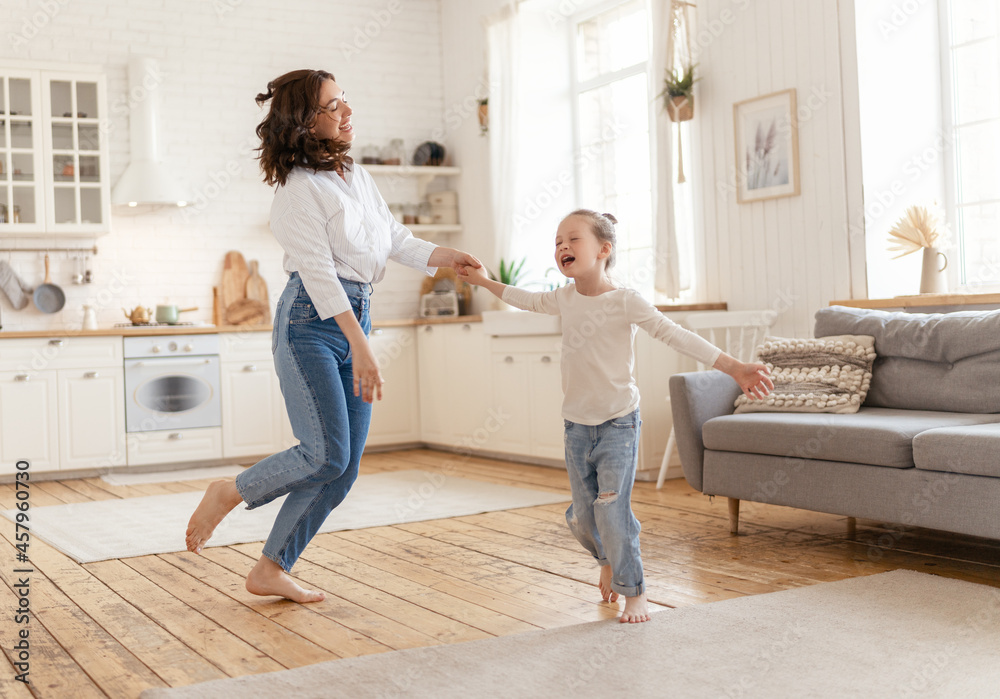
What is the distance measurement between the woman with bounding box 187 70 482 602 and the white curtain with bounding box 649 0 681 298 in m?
2.73

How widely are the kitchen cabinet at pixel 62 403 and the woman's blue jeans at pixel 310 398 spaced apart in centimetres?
358

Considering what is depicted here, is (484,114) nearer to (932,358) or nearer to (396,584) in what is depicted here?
(932,358)

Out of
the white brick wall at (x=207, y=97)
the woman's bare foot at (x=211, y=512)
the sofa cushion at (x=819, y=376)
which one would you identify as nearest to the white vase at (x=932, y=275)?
the sofa cushion at (x=819, y=376)

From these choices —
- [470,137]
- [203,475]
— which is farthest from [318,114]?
[470,137]

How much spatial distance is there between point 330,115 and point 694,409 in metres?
1.69

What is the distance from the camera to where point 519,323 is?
543cm

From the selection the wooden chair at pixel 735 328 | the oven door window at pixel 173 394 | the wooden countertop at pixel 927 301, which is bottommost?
the oven door window at pixel 173 394

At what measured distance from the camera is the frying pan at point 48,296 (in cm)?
600

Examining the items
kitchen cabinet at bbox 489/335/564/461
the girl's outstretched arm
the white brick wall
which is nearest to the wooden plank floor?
the girl's outstretched arm

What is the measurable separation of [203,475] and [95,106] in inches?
90.9

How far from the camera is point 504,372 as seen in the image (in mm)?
5703

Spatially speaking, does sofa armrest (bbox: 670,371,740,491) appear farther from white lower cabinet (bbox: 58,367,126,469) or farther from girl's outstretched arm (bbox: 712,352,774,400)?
white lower cabinet (bbox: 58,367,126,469)

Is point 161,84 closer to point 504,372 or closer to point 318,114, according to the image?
point 504,372

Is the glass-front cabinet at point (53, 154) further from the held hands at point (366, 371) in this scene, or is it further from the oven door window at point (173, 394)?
the held hands at point (366, 371)
